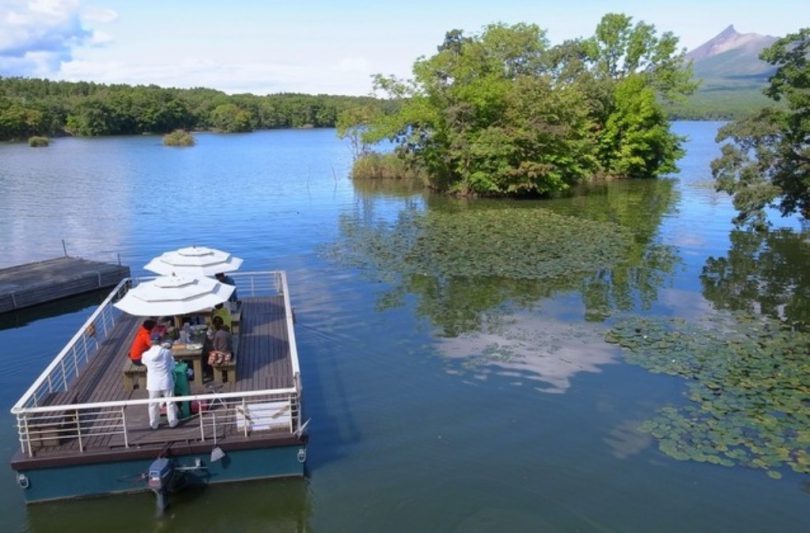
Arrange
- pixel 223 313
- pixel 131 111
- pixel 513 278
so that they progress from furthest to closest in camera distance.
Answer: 1. pixel 131 111
2. pixel 513 278
3. pixel 223 313

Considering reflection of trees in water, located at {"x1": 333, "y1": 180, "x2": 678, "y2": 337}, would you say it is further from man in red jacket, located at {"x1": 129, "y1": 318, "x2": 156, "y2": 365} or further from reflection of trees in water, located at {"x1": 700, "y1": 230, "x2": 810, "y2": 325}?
man in red jacket, located at {"x1": 129, "y1": 318, "x2": 156, "y2": 365}

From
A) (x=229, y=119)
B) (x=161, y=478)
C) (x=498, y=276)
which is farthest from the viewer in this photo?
(x=229, y=119)

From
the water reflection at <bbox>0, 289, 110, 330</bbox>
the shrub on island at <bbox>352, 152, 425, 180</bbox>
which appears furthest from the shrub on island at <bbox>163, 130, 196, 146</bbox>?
the water reflection at <bbox>0, 289, 110, 330</bbox>

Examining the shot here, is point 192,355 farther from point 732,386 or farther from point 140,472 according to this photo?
point 732,386

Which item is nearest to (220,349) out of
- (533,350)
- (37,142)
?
(533,350)

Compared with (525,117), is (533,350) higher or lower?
lower

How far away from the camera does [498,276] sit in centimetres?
2586

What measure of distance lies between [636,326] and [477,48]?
1400 inches

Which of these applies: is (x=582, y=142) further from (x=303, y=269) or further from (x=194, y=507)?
(x=194, y=507)

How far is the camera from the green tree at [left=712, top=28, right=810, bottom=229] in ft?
93.4

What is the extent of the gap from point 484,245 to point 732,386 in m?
16.9

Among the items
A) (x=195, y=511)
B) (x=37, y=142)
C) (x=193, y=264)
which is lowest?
(x=195, y=511)

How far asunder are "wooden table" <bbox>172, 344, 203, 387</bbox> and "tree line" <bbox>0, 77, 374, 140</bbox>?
87.4m

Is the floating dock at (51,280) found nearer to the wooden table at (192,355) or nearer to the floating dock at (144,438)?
the floating dock at (144,438)
